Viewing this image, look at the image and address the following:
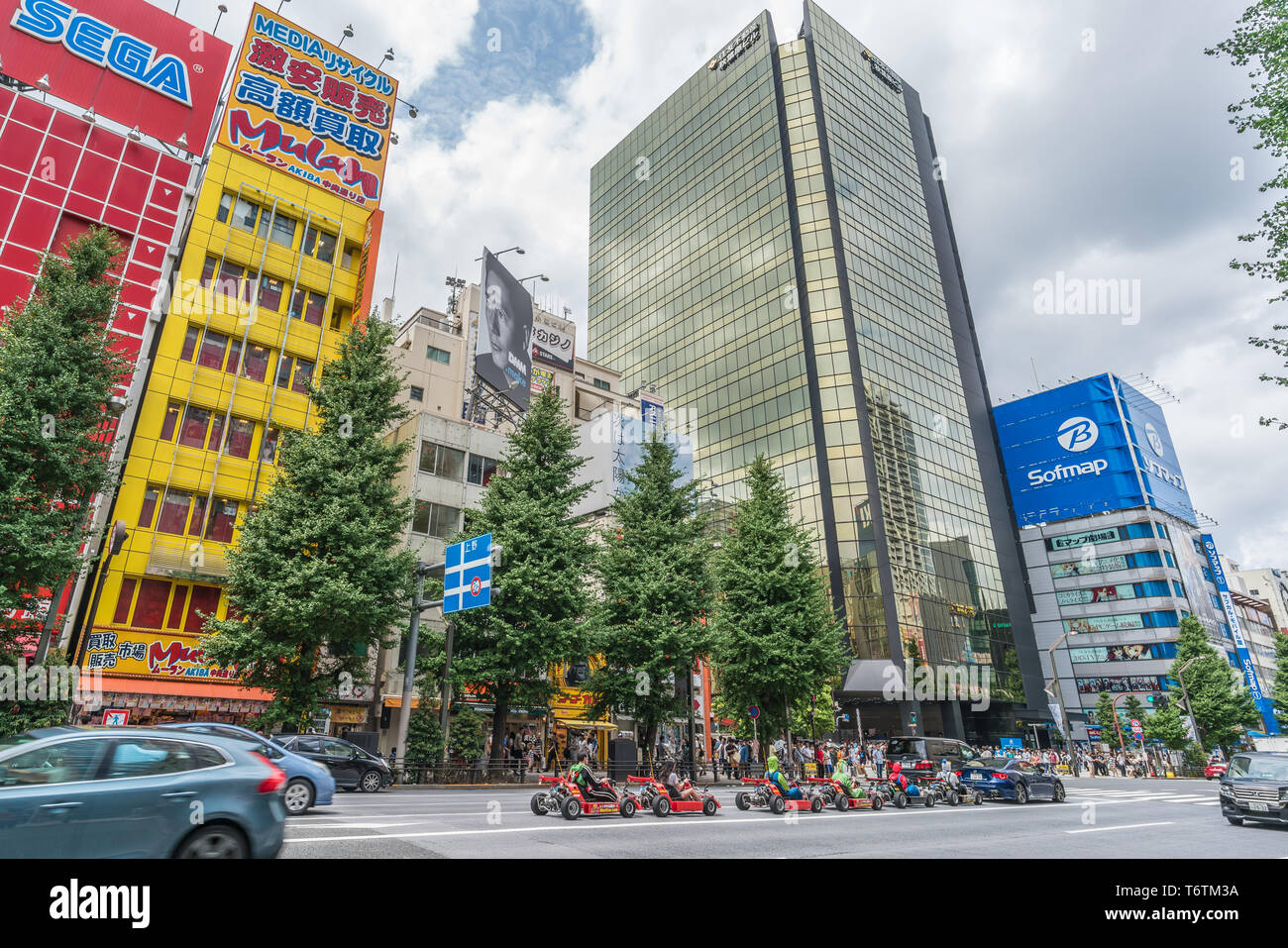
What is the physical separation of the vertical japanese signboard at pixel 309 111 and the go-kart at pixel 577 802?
32074 millimetres

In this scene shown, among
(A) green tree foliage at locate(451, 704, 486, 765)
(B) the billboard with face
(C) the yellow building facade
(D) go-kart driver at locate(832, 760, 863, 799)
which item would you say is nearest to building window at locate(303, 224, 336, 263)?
(C) the yellow building facade

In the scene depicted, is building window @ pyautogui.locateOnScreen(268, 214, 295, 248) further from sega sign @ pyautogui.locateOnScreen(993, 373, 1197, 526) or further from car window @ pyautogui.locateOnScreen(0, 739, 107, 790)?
sega sign @ pyautogui.locateOnScreen(993, 373, 1197, 526)

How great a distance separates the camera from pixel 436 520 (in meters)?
32.2

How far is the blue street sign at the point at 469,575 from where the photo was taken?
19406 millimetres

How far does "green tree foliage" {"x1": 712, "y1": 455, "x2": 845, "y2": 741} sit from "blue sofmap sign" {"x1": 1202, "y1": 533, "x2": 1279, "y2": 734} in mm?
69773

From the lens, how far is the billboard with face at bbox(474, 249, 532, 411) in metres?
39.6

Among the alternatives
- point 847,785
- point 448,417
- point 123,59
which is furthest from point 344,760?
point 123,59

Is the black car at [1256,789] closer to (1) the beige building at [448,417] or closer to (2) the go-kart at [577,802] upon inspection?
(2) the go-kart at [577,802]

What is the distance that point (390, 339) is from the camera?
2541 cm

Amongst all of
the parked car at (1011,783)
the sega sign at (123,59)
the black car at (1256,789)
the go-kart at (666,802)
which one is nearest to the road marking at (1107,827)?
the black car at (1256,789)

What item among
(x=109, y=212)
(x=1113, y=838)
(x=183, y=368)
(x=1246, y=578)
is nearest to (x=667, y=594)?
(x=1113, y=838)

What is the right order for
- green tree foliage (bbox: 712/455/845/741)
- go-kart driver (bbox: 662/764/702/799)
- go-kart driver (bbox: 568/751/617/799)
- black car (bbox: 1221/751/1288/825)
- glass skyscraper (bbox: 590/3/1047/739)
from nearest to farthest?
go-kart driver (bbox: 568/751/617/799) < go-kart driver (bbox: 662/764/702/799) < black car (bbox: 1221/751/1288/825) < green tree foliage (bbox: 712/455/845/741) < glass skyscraper (bbox: 590/3/1047/739)

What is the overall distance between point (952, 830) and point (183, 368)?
30.5 m
